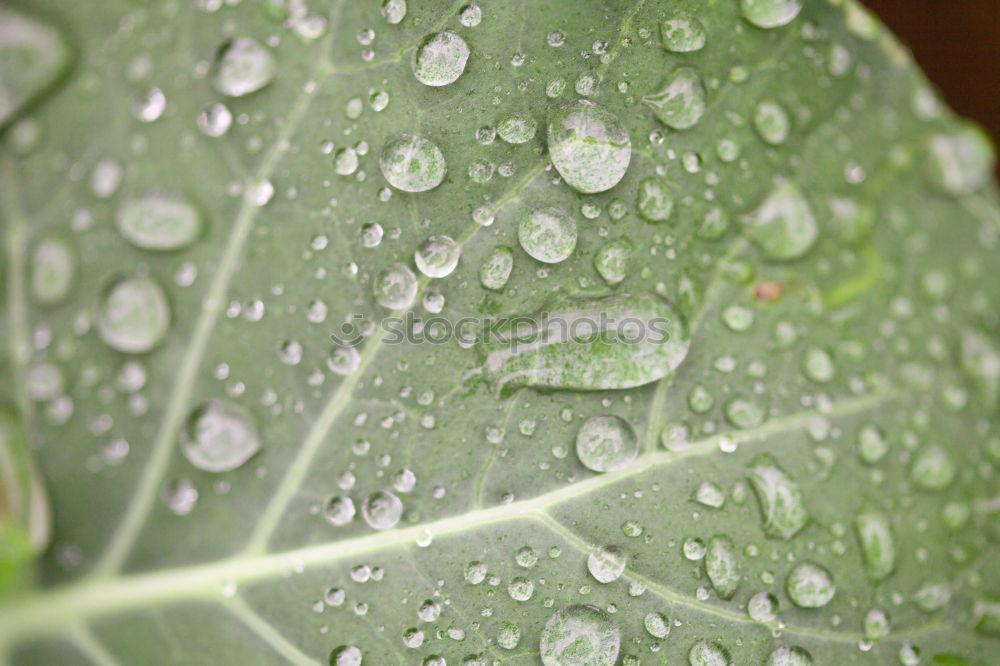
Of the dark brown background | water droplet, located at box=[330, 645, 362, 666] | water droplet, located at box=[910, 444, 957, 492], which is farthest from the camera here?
the dark brown background

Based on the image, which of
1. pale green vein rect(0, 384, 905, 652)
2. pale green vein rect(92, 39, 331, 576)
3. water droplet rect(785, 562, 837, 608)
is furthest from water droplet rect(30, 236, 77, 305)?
water droplet rect(785, 562, 837, 608)

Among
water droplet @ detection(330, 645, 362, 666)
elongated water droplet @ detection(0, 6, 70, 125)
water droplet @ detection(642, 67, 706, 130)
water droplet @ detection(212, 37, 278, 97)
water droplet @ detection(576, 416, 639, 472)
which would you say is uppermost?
elongated water droplet @ detection(0, 6, 70, 125)

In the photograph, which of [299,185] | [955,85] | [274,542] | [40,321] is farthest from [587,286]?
[955,85]

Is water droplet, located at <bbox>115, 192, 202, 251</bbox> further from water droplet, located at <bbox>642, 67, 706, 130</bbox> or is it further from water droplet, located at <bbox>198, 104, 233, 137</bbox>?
water droplet, located at <bbox>642, 67, 706, 130</bbox>

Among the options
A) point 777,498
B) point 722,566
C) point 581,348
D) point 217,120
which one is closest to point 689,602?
point 722,566

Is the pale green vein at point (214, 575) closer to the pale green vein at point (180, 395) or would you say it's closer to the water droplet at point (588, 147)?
the pale green vein at point (180, 395)

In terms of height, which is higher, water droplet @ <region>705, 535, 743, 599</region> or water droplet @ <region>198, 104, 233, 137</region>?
water droplet @ <region>198, 104, 233, 137</region>
